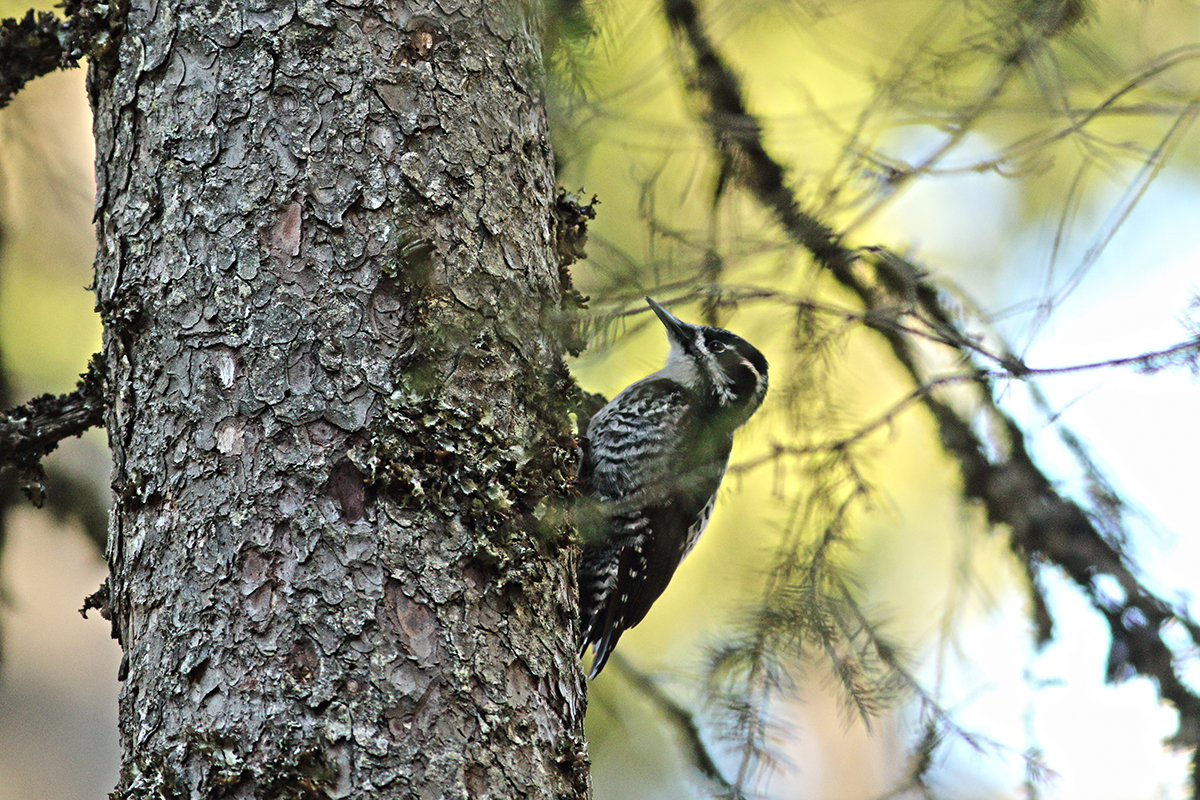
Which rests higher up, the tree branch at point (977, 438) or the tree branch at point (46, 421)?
the tree branch at point (977, 438)

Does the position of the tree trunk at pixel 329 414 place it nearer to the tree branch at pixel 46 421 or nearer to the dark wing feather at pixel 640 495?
the tree branch at pixel 46 421

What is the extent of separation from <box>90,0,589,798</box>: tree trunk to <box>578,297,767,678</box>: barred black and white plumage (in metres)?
1.17

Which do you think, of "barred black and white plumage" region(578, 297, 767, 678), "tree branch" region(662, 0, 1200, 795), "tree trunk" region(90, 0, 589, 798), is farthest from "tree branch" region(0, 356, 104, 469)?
"tree branch" region(662, 0, 1200, 795)

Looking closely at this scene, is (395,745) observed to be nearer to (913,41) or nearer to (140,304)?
(140,304)

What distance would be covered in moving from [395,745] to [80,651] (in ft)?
10.4

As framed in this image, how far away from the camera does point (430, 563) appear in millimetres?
1701

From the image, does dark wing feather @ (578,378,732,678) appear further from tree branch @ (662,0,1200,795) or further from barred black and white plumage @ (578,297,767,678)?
tree branch @ (662,0,1200,795)

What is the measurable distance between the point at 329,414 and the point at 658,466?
188cm

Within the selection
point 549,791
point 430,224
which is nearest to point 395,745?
point 549,791

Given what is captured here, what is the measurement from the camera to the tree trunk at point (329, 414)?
5.23ft

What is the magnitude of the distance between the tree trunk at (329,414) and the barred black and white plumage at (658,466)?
1169 mm

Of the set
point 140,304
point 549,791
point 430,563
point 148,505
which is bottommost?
point 549,791

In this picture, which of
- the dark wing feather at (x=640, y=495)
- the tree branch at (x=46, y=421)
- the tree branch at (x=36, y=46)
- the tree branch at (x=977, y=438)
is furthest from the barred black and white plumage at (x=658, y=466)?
the tree branch at (x=36, y=46)

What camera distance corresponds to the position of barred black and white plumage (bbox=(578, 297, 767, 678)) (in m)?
3.27
